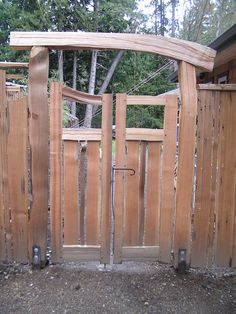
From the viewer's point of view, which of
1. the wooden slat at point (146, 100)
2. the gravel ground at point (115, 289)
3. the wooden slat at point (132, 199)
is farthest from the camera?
the wooden slat at point (132, 199)

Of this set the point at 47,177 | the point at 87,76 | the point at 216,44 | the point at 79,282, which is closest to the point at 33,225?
the point at 47,177

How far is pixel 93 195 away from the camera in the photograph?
9.88 feet

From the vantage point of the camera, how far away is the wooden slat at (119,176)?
2852mm

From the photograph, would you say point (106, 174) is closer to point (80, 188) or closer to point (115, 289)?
point (80, 188)

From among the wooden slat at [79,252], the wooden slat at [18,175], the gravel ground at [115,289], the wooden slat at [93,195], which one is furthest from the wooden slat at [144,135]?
the gravel ground at [115,289]

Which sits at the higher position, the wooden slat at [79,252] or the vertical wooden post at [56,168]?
the vertical wooden post at [56,168]

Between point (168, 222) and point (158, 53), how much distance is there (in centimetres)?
151

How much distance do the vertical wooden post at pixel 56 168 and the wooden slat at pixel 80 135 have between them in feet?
0.18

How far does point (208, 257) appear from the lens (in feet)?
9.95

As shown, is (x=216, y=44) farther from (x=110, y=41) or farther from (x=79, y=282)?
(x=79, y=282)

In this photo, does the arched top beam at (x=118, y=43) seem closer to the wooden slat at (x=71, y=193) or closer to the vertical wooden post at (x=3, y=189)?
the vertical wooden post at (x=3, y=189)

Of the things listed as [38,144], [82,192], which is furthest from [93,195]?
[38,144]

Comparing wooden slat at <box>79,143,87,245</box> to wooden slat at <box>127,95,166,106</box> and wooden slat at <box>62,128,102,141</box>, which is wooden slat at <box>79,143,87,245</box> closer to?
wooden slat at <box>62,128,102,141</box>

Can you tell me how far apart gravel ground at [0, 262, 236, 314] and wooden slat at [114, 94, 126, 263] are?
25 cm
